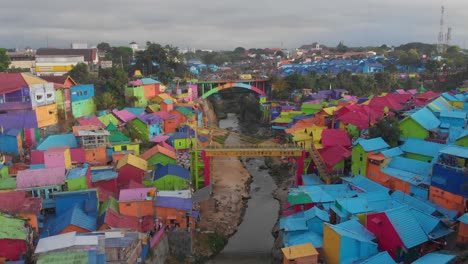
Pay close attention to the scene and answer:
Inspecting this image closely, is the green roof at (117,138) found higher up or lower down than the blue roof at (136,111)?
lower down

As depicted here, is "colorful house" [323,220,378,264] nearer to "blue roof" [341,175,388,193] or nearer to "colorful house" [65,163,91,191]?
"blue roof" [341,175,388,193]

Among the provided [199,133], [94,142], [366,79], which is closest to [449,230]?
[94,142]

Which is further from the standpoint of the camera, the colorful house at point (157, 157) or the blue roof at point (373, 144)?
the colorful house at point (157, 157)

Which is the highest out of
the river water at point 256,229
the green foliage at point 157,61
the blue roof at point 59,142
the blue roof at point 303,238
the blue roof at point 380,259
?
the green foliage at point 157,61

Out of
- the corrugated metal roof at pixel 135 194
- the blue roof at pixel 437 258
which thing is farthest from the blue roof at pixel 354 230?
the corrugated metal roof at pixel 135 194

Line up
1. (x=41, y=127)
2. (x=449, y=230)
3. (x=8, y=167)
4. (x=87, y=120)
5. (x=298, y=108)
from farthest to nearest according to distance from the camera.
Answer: (x=298, y=108), (x=87, y=120), (x=41, y=127), (x=8, y=167), (x=449, y=230)

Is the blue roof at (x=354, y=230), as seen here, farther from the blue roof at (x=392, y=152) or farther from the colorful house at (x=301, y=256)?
the blue roof at (x=392, y=152)

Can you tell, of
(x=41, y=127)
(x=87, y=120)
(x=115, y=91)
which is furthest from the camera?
(x=115, y=91)

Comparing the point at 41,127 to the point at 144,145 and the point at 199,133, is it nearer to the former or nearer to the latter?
the point at 144,145
